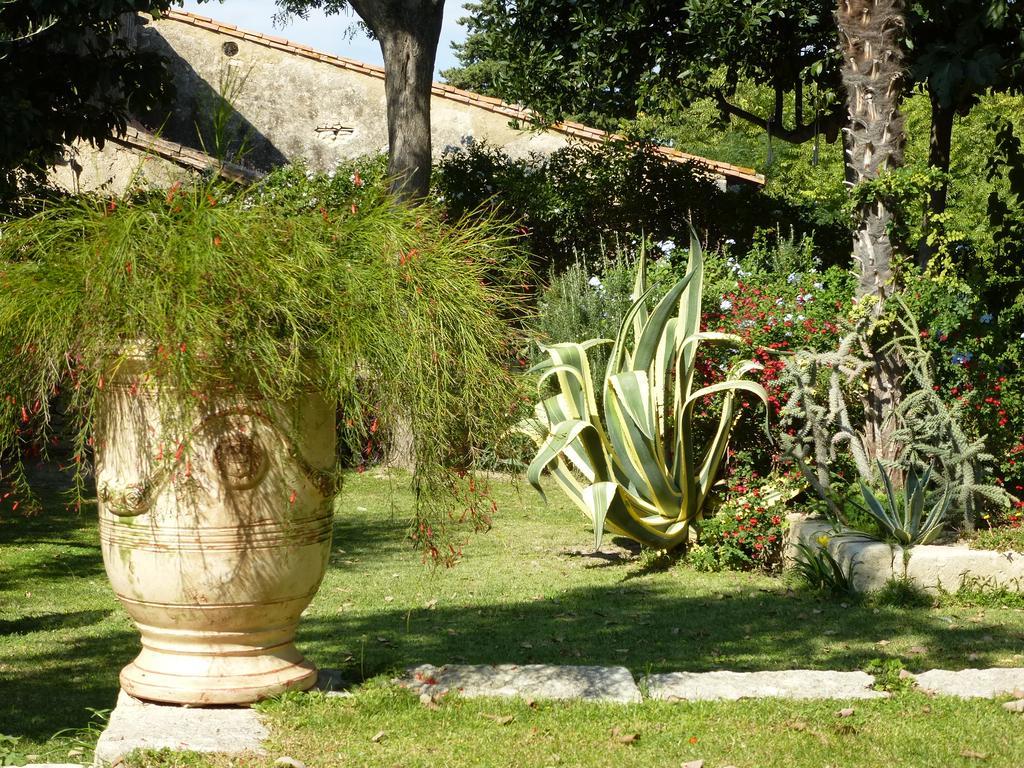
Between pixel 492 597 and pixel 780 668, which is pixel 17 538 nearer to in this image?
pixel 492 597

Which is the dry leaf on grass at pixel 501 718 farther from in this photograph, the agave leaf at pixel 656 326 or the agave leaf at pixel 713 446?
the agave leaf at pixel 656 326

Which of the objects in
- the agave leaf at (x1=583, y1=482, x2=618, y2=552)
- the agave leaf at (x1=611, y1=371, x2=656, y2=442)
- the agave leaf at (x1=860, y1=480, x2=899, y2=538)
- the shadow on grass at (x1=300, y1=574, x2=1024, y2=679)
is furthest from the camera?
the agave leaf at (x1=611, y1=371, x2=656, y2=442)

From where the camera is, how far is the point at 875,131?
7.69 metres

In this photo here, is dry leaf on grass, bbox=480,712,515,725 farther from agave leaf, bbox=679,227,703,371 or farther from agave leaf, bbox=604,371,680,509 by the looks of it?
agave leaf, bbox=679,227,703,371

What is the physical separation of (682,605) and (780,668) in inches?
54.2

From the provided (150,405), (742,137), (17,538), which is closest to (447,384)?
(150,405)

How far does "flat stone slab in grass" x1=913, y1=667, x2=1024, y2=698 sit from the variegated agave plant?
286 cm

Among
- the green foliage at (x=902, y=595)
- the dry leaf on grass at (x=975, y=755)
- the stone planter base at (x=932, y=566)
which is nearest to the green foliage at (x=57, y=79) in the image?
the stone planter base at (x=932, y=566)

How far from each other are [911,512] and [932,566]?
32 cm

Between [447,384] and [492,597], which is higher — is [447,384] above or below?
above

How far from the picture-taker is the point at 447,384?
3.86 metres

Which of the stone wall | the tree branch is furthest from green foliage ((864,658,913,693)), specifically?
the stone wall

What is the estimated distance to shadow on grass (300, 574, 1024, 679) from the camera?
5277 millimetres

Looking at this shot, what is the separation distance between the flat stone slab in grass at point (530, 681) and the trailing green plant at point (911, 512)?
8.91 feet
